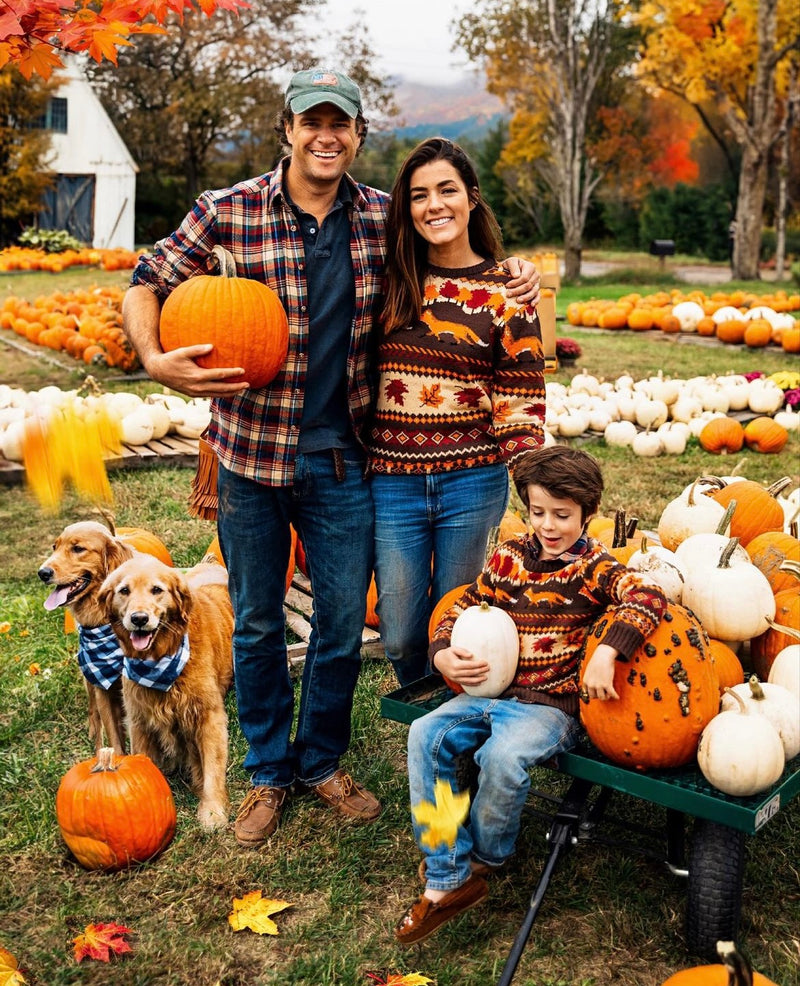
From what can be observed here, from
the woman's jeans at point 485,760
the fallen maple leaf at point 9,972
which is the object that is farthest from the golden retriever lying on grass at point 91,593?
the woman's jeans at point 485,760

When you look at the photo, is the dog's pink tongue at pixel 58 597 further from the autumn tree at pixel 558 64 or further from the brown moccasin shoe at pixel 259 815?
the autumn tree at pixel 558 64

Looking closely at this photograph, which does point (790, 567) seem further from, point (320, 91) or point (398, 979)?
point (320, 91)

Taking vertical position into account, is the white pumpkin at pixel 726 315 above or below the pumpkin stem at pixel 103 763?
above

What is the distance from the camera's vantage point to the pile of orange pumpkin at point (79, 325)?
11156 millimetres

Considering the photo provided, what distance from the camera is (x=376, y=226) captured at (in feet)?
10.3

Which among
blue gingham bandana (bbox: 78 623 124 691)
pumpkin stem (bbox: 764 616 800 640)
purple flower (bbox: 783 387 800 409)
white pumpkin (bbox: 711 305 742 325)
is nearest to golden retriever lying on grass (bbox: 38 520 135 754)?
blue gingham bandana (bbox: 78 623 124 691)

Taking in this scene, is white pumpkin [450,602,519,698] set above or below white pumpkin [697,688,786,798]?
above

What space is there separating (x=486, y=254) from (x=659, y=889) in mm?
2060

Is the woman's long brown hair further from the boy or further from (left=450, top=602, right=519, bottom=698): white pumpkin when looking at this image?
(left=450, top=602, right=519, bottom=698): white pumpkin

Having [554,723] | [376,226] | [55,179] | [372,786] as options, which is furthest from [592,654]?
[55,179]

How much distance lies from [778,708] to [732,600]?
0.41 m

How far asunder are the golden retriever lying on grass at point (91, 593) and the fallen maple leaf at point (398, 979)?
1373 mm

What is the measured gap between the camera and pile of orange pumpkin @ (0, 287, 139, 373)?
36.6 feet

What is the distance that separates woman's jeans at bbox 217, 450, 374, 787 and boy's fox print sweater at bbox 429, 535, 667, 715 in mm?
467
